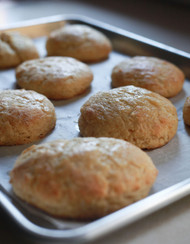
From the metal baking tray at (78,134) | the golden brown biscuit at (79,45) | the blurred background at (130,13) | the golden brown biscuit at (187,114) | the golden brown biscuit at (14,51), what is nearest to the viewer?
the metal baking tray at (78,134)

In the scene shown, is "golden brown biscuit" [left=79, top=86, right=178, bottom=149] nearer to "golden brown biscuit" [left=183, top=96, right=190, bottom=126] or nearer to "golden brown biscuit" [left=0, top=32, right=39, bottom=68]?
"golden brown biscuit" [left=183, top=96, right=190, bottom=126]

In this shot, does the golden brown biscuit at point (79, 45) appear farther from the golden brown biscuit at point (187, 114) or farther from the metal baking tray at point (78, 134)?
the golden brown biscuit at point (187, 114)

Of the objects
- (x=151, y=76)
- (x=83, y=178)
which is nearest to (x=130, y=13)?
(x=151, y=76)

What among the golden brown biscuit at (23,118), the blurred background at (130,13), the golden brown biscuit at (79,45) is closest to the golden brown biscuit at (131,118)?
the golden brown biscuit at (23,118)

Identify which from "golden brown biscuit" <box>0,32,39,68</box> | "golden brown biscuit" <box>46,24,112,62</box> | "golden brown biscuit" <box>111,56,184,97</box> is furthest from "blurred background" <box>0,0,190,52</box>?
"golden brown biscuit" <box>0,32,39,68</box>

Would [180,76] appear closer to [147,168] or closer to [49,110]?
[49,110]

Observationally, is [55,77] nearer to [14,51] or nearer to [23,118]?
[23,118]
